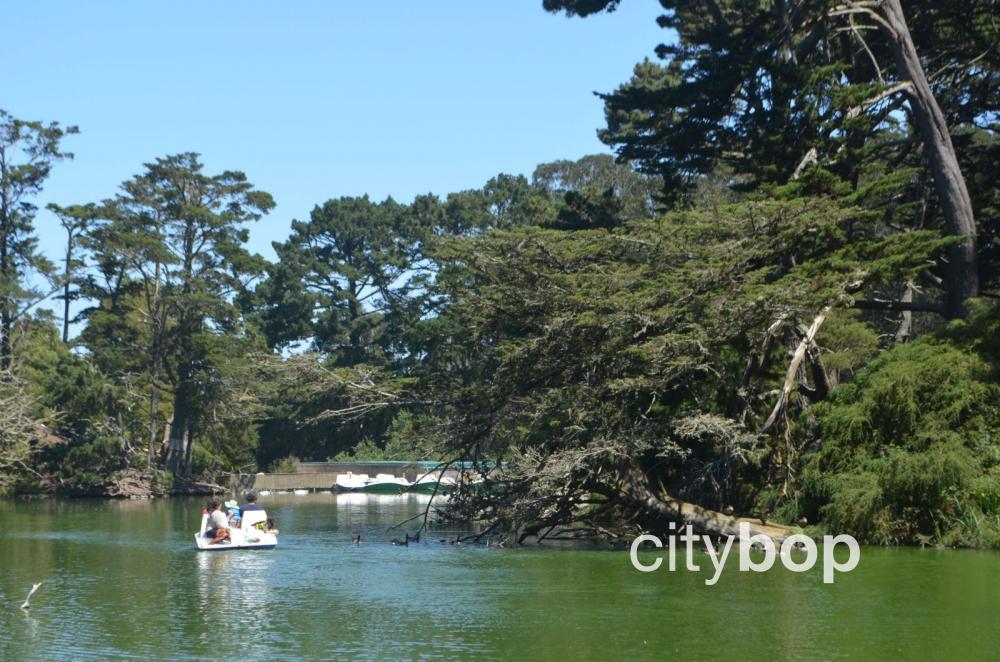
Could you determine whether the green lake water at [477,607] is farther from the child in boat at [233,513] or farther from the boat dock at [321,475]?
the boat dock at [321,475]

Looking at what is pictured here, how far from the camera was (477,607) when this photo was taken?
57.4 feet

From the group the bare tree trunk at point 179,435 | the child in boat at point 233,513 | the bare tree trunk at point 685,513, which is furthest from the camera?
the bare tree trunk at point 179,435

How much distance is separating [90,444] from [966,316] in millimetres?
40607

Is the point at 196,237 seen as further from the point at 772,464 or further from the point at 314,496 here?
the point at 772,464

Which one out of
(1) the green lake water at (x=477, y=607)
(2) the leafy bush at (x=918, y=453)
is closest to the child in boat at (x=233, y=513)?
(1) the green lake water at (x=477, y=607)

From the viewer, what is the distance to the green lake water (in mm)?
14281

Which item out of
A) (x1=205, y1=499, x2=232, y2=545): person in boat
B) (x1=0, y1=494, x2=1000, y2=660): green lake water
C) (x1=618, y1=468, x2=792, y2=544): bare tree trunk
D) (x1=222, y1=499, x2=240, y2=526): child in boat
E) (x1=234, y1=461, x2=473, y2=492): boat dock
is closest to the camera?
(x1=0, y1=494, x2=1000, y2=660): green lake water

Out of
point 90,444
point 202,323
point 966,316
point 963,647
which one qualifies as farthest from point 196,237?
point 963,647

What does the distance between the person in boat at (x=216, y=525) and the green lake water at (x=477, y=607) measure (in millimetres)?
603

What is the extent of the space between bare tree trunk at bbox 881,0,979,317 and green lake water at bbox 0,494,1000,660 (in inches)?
352

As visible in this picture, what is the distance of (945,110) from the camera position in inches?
1314

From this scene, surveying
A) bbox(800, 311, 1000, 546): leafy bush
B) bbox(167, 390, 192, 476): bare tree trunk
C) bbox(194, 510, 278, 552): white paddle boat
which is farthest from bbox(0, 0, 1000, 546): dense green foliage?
bbox(167, 390, 192, 476): bare tree trunk

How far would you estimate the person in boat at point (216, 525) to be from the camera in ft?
87.5

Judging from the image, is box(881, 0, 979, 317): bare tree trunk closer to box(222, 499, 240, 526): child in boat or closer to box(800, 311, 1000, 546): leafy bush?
box(800, 311, 1000, 546): leafy bush
